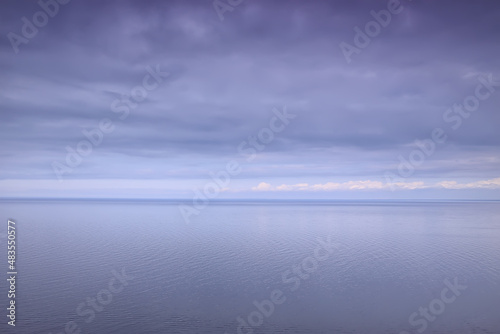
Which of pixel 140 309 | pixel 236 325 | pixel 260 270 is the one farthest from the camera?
pixel 260 270

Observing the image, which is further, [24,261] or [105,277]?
[24,261]

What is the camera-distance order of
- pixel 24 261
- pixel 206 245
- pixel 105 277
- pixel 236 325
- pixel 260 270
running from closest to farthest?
1. pixel 236 325
2. pixel 105 277
3. pixel 260 270
4. pixel 24 261
5. pixel 206 245

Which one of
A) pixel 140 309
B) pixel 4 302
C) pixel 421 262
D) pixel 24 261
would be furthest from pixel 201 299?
pixel 421 262

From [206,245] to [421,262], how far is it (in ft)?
119

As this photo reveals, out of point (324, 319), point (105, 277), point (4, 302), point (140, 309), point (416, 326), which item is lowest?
point (416, 326)

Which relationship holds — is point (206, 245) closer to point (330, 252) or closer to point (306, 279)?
point (330, 252)

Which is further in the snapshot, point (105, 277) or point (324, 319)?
point (105, 277)

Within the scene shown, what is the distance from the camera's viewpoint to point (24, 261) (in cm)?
4856

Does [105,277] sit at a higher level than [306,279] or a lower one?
higher

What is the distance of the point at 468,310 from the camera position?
3145cm

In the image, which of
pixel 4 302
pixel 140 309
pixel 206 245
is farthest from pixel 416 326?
pixel 206 245

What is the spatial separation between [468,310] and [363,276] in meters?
12.5

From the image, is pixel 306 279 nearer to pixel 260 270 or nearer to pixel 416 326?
pixel 260 270

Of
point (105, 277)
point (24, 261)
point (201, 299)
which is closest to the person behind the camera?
point (201, 299)
